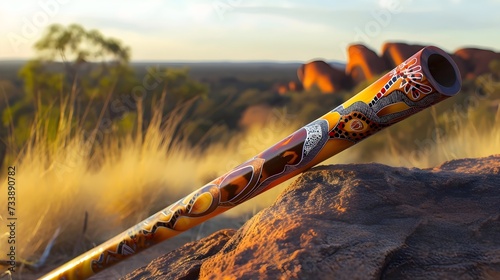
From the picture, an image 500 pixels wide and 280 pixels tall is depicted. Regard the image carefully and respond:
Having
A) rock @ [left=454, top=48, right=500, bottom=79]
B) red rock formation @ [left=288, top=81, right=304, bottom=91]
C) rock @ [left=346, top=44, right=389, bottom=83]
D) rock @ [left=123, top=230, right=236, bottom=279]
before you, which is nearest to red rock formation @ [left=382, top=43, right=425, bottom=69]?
rock @ [left=346, top=44, right=389, bottom=83]

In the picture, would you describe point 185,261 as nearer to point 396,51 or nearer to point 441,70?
point 441,70

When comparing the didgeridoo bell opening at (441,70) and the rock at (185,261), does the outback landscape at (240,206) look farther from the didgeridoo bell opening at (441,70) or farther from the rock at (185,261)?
the didgeridoo bell opening at (441,70)

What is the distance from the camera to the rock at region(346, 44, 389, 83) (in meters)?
18.3

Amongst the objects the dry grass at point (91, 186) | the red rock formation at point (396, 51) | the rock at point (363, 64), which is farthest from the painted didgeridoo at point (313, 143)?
the rock at point (363, 64)

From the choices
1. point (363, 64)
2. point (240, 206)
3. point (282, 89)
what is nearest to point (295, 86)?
point (282, 89)

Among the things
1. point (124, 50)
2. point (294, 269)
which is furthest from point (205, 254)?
Result: point (124, 50)

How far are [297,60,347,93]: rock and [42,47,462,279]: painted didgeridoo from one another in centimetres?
1688

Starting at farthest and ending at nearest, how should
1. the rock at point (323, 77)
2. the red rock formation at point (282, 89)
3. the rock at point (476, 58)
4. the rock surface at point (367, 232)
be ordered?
1. the red rock formation at point (282, 89)
2. the rock at point (323, 77)
3. the rock at point (476, 58)
4. the rock surface at point (367, 232)

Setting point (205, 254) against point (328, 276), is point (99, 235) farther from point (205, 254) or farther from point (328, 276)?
point (328, 276)

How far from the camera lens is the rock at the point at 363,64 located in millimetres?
18339

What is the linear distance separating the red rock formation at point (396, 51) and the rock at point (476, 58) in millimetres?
1666

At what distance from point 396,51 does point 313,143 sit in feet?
51.7

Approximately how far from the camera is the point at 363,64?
18766 mm

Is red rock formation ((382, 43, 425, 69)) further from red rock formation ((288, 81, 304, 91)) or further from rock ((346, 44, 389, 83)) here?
red rock formation ((288, 81, 304, 91))
